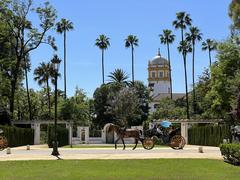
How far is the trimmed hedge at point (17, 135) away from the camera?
44.6m

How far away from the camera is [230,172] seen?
50.3 ft

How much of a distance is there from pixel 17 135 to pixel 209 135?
19830mm

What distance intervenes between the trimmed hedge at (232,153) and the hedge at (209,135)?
1847 centimetres

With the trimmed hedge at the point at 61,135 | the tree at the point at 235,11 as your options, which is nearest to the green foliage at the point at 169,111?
the trimmed hedge at the point at 61,135

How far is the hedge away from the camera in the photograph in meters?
41.1

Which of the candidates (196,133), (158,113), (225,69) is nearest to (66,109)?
(158,113)

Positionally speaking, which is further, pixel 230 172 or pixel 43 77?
pixel 43 77

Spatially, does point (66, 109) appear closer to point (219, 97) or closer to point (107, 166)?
point (219, 97)

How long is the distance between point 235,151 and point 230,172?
340 cm

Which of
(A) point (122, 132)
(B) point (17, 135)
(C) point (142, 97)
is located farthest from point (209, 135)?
(C) point (142, 97)

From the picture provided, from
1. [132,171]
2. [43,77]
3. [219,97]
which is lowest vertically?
[132,171]

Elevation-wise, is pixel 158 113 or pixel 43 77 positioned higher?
pixel 43 77

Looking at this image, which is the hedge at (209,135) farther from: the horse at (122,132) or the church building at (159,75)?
the church building at (159,75)

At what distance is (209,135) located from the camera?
4666 centimetres
